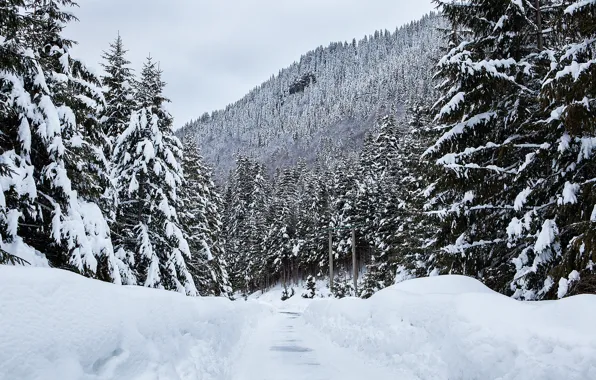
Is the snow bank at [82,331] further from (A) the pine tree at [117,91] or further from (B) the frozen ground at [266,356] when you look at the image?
(A) the pine tree at [117,91]

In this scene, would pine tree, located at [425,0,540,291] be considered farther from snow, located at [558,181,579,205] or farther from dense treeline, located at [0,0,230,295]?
dense treeline, located at [0,0,230,295]

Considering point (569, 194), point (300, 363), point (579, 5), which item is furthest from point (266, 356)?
point (579, 5)

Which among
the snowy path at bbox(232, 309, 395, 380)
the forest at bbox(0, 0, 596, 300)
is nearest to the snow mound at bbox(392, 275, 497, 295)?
the forest at bbox(0, 0, 596, 300)

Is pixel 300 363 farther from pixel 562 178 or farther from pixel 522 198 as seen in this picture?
pixel 562 178

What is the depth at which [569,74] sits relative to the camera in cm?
739

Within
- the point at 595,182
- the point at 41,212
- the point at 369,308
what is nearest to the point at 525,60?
the point at 595,182

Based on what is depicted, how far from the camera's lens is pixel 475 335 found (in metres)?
5.29

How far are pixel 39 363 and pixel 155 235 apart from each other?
15.7 metres

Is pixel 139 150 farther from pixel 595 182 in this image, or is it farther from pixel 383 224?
pixel 383 224

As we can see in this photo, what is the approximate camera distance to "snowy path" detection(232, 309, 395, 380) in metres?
7.66

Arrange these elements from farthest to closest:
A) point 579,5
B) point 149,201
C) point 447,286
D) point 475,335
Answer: point 149,201, point 447,286, point 579,5, point 475,335

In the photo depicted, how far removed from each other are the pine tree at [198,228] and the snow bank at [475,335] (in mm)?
14766

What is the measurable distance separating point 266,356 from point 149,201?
10.2 meters

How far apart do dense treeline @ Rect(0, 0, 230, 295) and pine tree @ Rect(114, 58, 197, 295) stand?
0.05m
